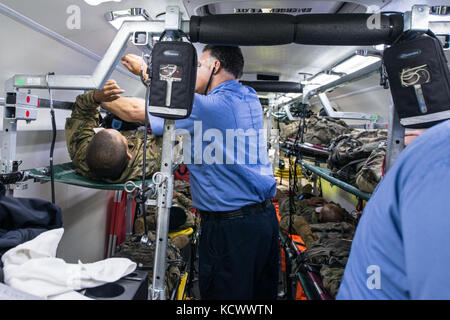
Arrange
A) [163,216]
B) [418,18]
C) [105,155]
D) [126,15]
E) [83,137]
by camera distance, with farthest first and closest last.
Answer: [83,137]
[105,155]
[126,15]
[163,216]
[418,18]

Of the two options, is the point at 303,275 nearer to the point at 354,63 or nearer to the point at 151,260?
the point at 151,260

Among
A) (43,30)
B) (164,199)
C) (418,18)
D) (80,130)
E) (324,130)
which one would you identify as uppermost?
(43,30)

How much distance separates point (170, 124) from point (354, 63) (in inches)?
87.6

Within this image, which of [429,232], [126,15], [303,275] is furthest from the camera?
[303,275]

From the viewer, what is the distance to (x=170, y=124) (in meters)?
→ 1.30

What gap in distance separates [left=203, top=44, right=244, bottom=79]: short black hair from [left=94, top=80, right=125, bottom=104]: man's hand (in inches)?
28.6

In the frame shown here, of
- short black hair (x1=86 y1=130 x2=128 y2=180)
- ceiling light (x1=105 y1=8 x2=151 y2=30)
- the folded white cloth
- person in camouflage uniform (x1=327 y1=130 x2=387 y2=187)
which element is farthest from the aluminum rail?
person in camouflage uniform (x1=327 y1=130 x2=387 y2=187)

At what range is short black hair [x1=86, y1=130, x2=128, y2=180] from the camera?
2.37m

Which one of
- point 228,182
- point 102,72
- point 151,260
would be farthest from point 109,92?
point 151,260

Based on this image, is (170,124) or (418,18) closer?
(418,18)

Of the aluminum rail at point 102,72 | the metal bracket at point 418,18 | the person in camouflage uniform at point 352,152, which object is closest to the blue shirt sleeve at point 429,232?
the metal bracket at point 418,18

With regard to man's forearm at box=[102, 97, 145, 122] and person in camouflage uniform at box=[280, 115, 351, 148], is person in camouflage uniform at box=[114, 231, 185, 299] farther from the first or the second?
person in camouflage uniform at box=[280, 115, 351, 148]
